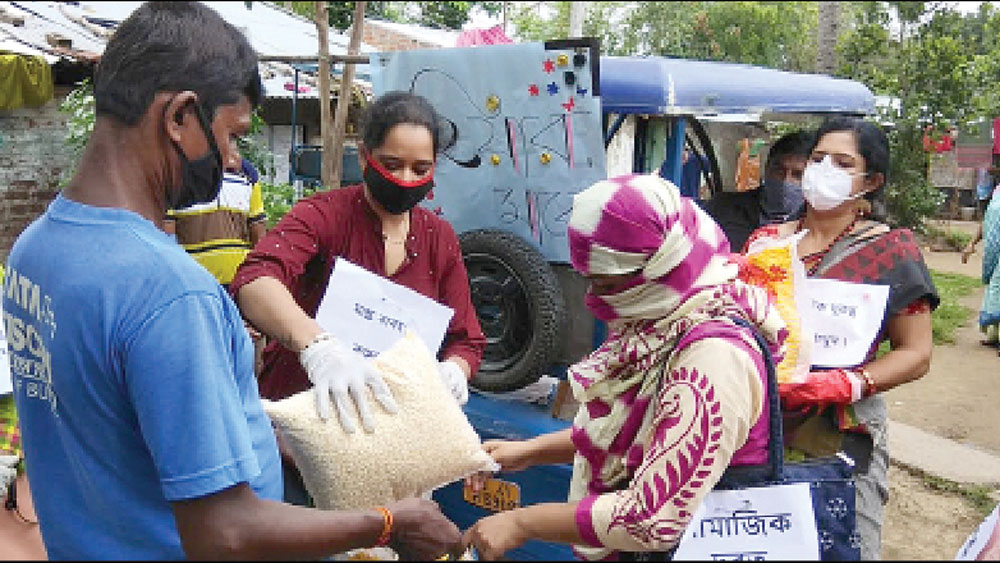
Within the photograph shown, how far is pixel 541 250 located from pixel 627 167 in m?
0.48

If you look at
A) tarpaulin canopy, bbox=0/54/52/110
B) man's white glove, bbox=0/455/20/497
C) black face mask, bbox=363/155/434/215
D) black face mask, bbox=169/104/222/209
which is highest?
tarpaulin canopy, bbox=0/54/52/110

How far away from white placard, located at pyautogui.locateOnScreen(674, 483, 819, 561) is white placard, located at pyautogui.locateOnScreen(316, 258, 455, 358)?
106cm

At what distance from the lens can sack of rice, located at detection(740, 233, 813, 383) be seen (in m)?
2.10

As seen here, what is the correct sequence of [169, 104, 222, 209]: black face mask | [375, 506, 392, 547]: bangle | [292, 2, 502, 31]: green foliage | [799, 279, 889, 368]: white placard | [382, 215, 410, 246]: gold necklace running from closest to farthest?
[169, 104, 222, 209]: black face mask → [375, 506, 392, 547]: bangle → [799, 279, 889, 368]: white placard → [382, 215, 410, 246]: gold necklace → [292, 2, 502, 31]: green foliage

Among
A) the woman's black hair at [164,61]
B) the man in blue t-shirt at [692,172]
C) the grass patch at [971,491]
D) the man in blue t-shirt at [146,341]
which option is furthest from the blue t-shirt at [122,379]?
the grass patch at [971,491]

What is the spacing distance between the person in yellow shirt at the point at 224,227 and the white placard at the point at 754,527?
8.95ft

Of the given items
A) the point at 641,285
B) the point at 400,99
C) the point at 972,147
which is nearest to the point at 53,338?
the point at 641,285

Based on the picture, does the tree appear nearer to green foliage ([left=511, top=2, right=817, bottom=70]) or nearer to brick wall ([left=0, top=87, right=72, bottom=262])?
brick wall ([left=0, top=87, right=72, bottom=262])

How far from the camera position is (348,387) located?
179 cm

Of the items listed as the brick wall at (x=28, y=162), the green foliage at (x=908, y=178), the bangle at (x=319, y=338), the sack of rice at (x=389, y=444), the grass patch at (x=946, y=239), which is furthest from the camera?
the grass patch at (x=946, y=239)

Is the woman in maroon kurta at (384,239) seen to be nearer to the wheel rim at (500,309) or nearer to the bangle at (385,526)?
the wheel rim at (500,309)

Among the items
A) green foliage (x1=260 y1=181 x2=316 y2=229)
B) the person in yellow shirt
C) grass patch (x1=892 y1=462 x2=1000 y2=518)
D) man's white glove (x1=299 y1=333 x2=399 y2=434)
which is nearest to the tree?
grass patch (x1=892 y1=462 x2=1000 y2=518)

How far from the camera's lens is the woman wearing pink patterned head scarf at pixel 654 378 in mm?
1443

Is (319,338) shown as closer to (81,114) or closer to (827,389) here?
(827,389)
